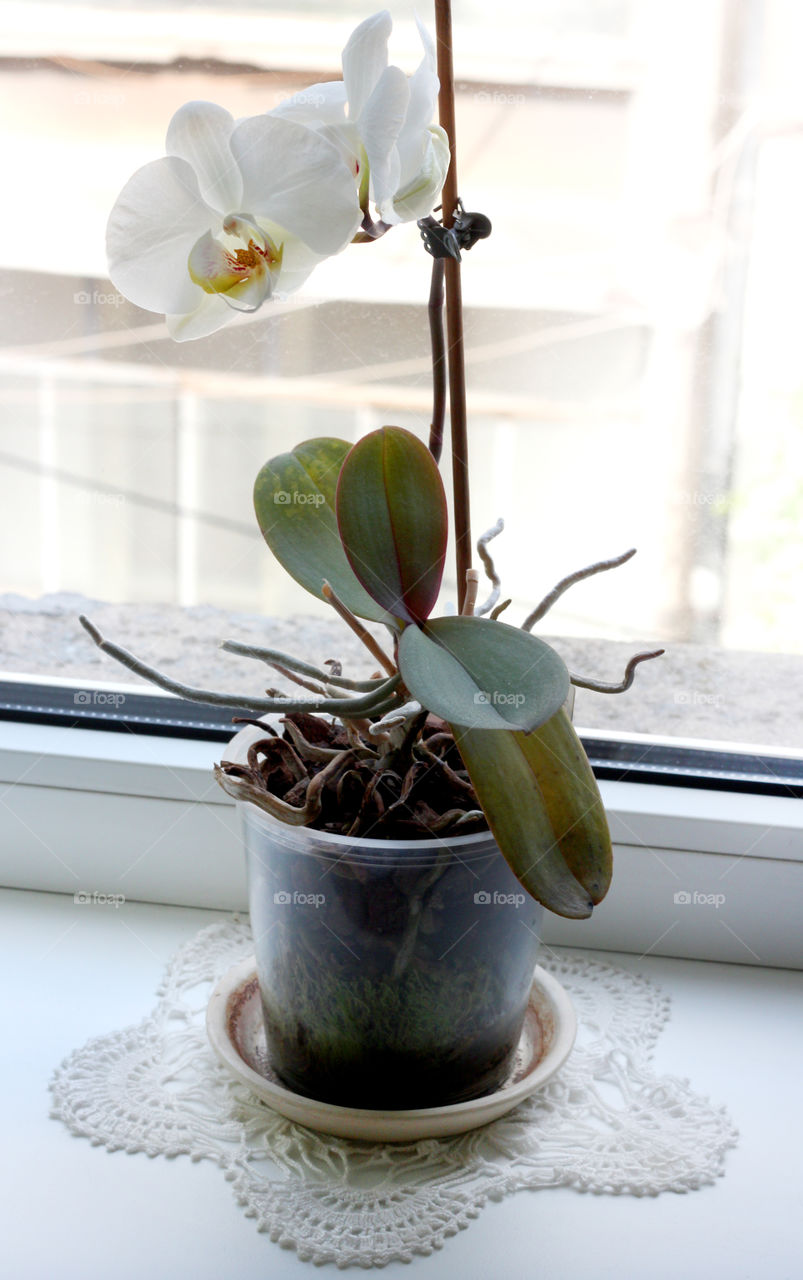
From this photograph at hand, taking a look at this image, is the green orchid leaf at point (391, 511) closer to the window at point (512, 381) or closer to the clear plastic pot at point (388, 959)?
the clear plastic pot at point (388, 959)

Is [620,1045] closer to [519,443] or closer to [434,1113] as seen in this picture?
[434,1113]

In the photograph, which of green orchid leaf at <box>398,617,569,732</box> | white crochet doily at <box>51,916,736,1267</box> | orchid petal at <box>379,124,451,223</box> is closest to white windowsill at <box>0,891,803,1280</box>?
white crochet doily at <box>51,916,736,1267</box>

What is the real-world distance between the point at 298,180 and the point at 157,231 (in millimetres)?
86

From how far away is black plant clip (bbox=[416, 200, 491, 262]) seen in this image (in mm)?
554

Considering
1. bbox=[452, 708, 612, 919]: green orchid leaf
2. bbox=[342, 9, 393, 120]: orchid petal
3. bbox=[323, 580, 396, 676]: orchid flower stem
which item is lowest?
bbox=[452, 708, 612, 919]: green orchid leaf

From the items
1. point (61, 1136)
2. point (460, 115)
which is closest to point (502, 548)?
point (460, 115)

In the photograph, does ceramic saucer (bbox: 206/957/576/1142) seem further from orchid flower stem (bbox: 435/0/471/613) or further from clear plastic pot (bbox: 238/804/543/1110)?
orchid flower stem (bbox: 435/0/471/613)

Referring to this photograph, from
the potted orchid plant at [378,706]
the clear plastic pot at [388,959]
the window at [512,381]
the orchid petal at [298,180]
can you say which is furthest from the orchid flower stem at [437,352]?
the window at [512,381]

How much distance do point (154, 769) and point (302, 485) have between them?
0.33 meters

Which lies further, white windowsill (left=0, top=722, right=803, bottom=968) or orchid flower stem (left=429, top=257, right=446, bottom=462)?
white windowsill (left=0, top=722, right=803, bottom=968)

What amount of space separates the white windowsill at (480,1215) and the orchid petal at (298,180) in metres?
0.51

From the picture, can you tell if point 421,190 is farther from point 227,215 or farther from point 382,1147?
point 382,1147

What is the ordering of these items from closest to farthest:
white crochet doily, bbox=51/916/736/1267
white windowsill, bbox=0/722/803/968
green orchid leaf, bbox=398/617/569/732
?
green orchid leaf, bbox=398/617/569/732, white crochet doily, bbox=51/916/736/1267, white windowsill, bbox=0/722/803/968

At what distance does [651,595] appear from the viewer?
3.15 ft
